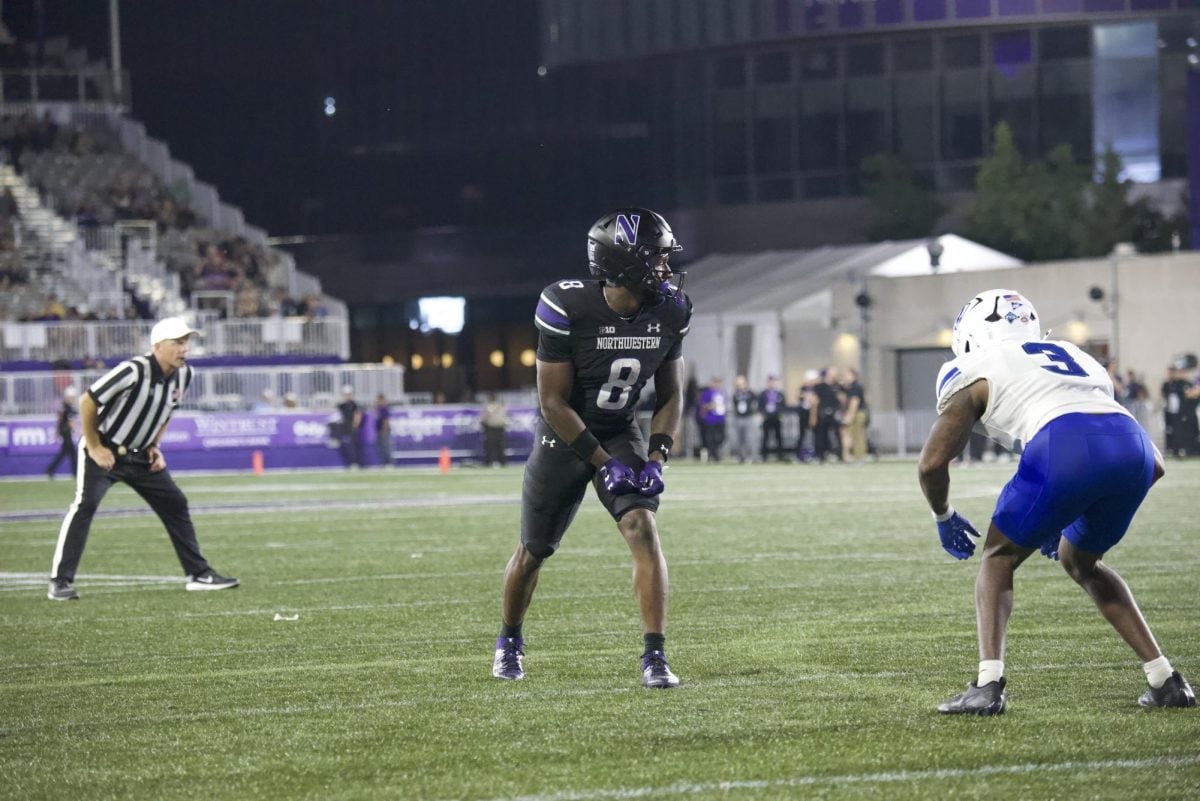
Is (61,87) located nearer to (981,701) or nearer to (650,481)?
(650,481)

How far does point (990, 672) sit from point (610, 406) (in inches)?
77.9

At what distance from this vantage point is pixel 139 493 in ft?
41.2

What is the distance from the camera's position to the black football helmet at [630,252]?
7691mm

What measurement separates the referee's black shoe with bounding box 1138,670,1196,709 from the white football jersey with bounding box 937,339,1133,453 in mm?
934

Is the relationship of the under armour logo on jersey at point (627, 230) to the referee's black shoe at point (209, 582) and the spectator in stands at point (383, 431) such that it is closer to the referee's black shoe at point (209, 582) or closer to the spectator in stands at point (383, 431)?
the referee's black shoe at point (209, 582)

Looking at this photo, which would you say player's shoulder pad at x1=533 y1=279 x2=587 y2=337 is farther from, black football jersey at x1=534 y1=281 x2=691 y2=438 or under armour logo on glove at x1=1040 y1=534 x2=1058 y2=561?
under armour logo on glove at x1=1040 y1=534 x2=1058 y2=561

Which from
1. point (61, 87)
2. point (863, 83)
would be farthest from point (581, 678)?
point (863, 83)

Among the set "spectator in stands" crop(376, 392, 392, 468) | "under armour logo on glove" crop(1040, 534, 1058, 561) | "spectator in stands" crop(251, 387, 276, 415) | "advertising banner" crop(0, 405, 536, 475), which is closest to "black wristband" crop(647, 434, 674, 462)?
"under armour logo on glove" crop(1040, 534, 1058, 561)

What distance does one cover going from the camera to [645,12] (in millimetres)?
52750

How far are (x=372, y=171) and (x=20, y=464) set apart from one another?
2443 centimetres

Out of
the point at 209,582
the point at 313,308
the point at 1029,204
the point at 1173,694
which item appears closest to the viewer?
the point at 1173,694

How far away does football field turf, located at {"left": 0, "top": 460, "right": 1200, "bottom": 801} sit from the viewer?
5.77 meters

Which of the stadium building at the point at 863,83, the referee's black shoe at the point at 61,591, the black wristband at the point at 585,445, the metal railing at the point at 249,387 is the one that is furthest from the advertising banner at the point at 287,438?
the black wristband at the point at 585,445

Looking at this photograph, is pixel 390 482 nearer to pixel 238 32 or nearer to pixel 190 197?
pixel 190 197
